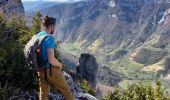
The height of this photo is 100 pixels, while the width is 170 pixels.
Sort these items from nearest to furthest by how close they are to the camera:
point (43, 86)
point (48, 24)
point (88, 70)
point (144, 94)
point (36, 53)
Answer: point (36, 53)
point (48, 24)
point (43, 86)
point (144, 94)
point (88, 70)

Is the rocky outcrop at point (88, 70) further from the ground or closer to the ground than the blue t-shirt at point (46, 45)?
closer to the ground

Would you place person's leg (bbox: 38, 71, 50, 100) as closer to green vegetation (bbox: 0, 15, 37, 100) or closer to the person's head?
the person's head

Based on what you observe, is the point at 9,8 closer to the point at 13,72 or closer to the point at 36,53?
the point at 13,72

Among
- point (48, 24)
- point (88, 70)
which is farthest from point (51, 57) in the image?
point (88, 70)

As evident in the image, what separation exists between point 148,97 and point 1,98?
119 ft

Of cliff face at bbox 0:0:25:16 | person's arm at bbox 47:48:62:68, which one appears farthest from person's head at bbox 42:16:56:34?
cliff face at bbox 0:0:25:16

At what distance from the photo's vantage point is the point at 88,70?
93438mm

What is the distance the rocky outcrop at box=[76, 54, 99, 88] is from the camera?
8894cm

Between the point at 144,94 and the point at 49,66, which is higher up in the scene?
the point at 49,66

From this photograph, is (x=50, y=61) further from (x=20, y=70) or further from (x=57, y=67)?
(x=20, y=70)

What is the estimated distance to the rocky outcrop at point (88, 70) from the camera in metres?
88.9

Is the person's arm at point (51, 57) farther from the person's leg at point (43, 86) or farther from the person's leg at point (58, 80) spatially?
the person's leg at point (43, 86)

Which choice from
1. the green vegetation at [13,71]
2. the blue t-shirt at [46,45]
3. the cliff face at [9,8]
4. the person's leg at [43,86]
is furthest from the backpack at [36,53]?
the cliff face at [9,8]

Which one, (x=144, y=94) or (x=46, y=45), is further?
(x=144, y=94)
